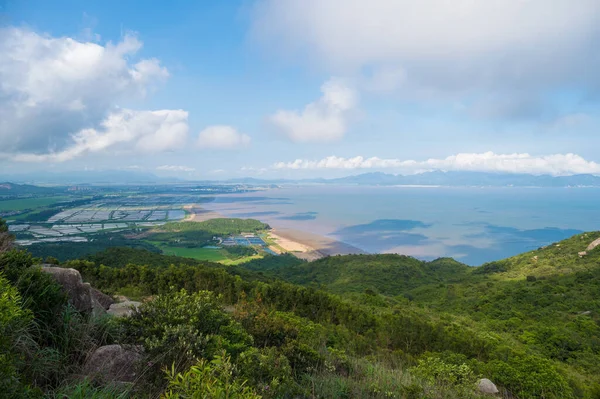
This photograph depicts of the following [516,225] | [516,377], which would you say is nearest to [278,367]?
[516,377]

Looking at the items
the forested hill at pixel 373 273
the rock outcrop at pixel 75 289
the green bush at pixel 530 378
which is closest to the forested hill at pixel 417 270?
the forested hill at pixel 373 273

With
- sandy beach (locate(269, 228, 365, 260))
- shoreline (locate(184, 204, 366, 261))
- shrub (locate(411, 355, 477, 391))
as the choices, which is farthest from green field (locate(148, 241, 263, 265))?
shrub (locate(411, 355, 477, 391))

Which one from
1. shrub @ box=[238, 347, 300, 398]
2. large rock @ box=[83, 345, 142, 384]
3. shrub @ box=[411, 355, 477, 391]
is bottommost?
shrub @ box=[411, 355, 477, 391]

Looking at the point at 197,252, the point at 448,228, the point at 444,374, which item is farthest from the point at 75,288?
the point at 448,228

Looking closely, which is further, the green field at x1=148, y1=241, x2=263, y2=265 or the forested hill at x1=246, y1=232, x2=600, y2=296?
the green field at x1=148, y1=241, x2=263, y2=265

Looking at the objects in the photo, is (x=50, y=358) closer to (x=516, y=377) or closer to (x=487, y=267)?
(x=516, y=377)

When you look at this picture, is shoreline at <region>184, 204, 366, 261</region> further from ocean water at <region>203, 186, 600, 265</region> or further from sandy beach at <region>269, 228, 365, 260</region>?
ocean water at <region>203, 186, 600, 265</region>

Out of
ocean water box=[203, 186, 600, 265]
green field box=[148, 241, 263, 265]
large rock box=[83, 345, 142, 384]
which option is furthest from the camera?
ocean water box=[203, 186, 600, 265]
